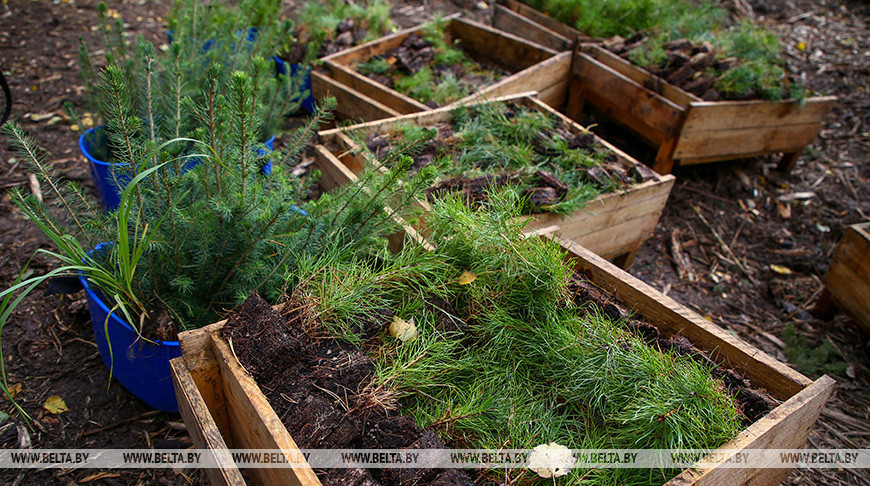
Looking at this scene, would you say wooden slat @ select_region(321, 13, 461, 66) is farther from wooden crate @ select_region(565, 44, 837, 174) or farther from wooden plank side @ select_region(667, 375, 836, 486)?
wooden plank side @ select_region(667, 375, 836, 486)

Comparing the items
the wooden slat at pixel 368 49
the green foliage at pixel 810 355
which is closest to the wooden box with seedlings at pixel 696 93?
the green foliage at pixel 810 355

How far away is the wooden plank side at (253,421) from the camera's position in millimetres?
1567

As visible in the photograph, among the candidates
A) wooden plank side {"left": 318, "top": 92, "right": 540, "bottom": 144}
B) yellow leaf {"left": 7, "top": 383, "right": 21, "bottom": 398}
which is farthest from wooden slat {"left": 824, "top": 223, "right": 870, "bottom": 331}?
yellow leaf {"left": 7, "top": 383, "right": 21, "bottom": 398}

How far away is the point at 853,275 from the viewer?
3.29 m

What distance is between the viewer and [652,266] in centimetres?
393

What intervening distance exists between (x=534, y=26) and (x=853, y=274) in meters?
3.18

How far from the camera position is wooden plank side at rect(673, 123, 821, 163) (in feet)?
13.5

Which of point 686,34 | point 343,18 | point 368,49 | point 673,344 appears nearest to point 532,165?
point 673,344

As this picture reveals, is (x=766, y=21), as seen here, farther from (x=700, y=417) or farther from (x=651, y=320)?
(x=700, y=417)

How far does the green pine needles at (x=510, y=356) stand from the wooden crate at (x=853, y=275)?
6.46 ft

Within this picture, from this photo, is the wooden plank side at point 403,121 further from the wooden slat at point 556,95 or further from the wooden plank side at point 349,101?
the wooden slat at point 556,95

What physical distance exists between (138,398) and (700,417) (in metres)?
2.30

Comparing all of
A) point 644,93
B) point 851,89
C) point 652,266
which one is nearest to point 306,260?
point 652,266

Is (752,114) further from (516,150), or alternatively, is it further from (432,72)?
(432,72)
